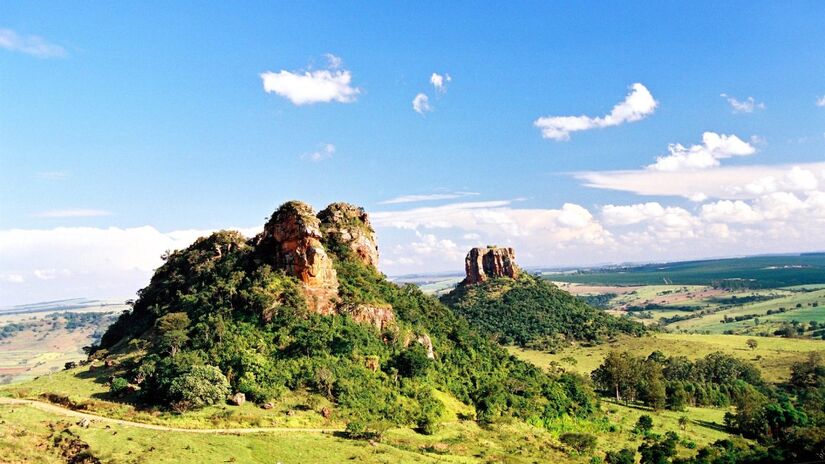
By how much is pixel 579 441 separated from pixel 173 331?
67029 millimetres

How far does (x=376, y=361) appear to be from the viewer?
91.6 metres

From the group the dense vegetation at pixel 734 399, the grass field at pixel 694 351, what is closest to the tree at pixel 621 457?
the dense vegetation at pixel 734 399

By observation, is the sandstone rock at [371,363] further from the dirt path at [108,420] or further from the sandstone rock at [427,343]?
the dirt path at [108,420]

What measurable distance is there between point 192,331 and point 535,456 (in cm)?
5823

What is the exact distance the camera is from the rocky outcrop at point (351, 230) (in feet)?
401

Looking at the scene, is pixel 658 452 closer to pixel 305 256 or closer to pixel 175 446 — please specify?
pixel 305 256

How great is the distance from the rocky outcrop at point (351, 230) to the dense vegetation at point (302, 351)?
243 cm

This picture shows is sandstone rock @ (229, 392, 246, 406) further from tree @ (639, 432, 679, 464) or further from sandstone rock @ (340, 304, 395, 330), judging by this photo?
tree @ (639, 432, 679, 464)

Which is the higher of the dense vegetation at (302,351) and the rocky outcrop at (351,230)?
the rocky outcrop at (351,230)

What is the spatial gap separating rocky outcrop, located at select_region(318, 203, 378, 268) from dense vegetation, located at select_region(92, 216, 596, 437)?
7.98 ft

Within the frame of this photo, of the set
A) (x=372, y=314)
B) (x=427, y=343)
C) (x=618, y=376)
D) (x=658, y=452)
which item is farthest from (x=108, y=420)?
(x=618, y=376)

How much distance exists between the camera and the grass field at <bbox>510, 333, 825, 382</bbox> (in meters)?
161

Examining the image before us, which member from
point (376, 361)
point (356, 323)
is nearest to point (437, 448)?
point (376, 361)

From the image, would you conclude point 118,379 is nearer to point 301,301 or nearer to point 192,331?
point 192,331
